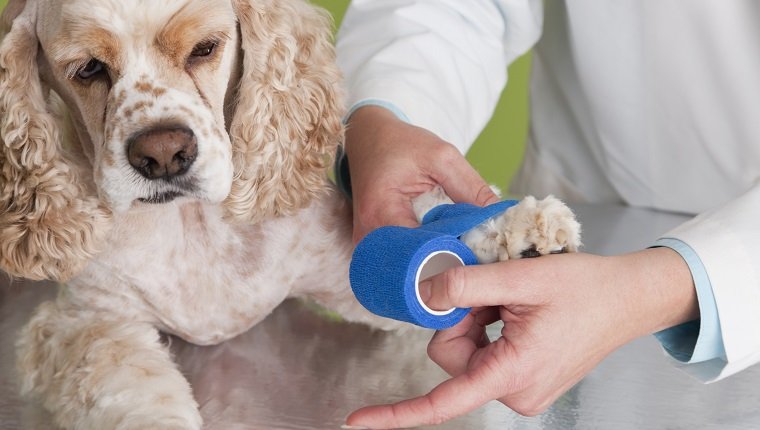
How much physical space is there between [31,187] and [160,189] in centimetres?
18

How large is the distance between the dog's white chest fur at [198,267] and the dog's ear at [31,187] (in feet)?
0.21

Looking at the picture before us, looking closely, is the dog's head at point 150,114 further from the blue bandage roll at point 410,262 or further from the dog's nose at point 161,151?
the blue bandage roll at point 410,262

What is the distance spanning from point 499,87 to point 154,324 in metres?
0.65

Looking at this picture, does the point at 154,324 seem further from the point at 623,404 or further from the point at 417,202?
the point at 623,404

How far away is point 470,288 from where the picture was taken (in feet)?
2.92

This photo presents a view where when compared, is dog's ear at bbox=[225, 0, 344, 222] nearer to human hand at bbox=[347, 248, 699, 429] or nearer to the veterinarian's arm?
the veterinarian's arm

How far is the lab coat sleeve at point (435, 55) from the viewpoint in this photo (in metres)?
1.33

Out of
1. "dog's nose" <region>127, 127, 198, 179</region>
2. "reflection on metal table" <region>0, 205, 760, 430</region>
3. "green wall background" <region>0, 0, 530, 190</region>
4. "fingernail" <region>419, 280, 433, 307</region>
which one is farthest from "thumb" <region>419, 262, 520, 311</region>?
"green wall background" <region>0, 0, 530, 190</region>

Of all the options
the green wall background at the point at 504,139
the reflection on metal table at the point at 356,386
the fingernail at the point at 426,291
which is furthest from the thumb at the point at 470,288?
the green wall background at the point at 504,139

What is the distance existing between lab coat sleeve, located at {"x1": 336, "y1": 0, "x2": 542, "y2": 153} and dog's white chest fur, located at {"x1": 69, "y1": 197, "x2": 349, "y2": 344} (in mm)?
209

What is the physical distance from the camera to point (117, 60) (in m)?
1.07

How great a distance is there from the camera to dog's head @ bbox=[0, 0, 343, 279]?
1.05 m

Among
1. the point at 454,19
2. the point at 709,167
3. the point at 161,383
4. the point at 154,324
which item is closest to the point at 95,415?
the point at 161,383

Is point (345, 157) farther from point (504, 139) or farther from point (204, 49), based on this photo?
point (504, 139)
